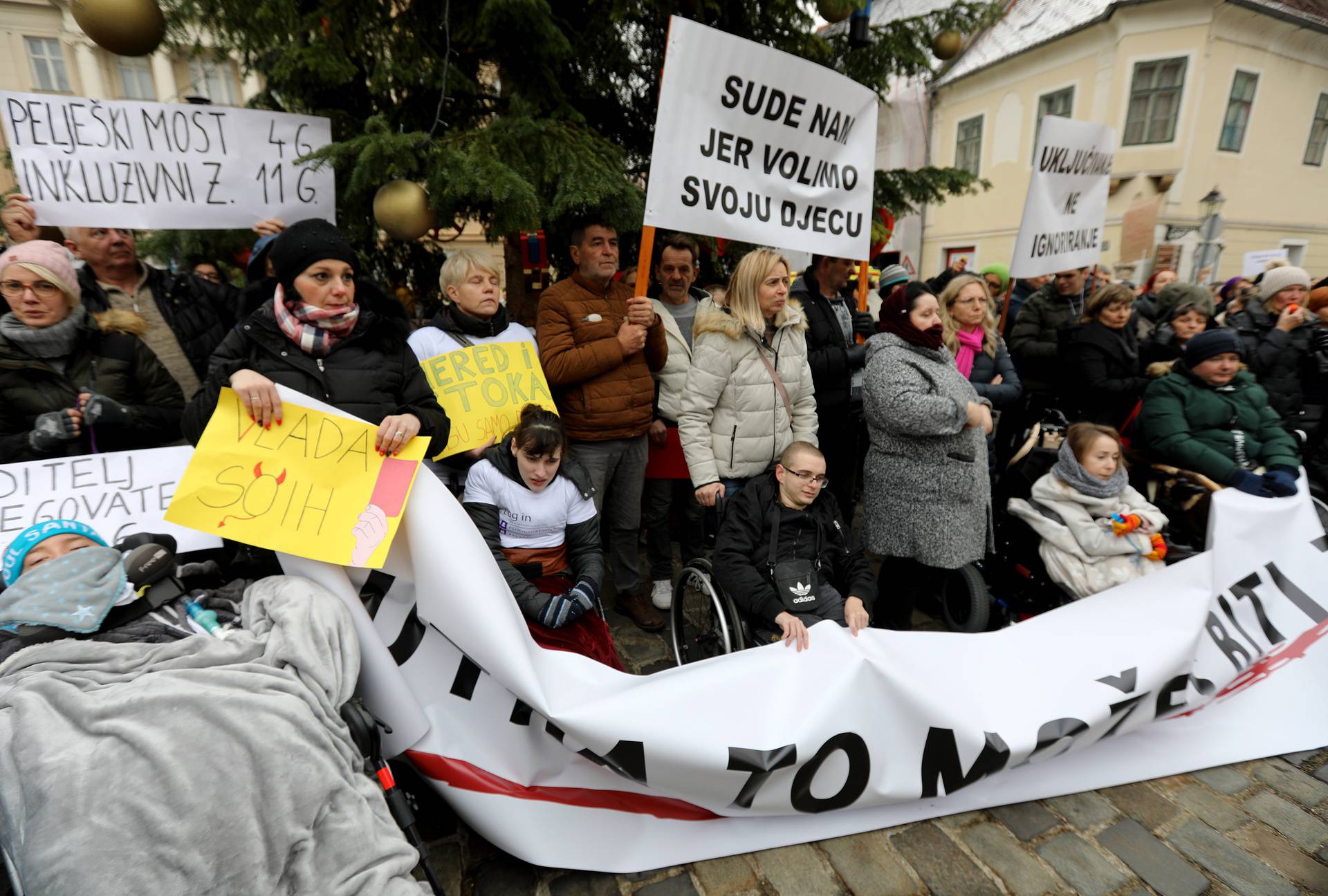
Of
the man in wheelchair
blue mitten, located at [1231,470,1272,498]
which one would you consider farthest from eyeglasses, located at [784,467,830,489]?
blue mitten, located at [1231,470,1272,498]

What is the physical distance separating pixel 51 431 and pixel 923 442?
3.36 m

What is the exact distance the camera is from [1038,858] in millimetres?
2178

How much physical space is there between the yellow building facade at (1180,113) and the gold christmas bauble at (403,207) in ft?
57.0

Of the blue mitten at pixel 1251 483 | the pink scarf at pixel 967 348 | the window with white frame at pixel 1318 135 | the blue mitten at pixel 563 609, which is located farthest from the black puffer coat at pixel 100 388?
the window with white frame at pixel 1318 135

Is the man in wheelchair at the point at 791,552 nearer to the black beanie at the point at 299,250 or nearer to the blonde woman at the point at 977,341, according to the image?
the blonde woman at the point at 977,341

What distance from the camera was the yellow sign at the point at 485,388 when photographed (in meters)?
2.89

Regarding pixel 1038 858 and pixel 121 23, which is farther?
pixel 121 23

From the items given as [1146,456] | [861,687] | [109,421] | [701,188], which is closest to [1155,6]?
[1146,456]

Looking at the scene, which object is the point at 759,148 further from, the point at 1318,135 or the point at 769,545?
the point at 1318,135

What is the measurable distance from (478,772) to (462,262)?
210cm

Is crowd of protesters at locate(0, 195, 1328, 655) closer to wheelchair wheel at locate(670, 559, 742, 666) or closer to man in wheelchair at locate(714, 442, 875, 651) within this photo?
man in wheelchair at locate(714, 442, 875, 651)

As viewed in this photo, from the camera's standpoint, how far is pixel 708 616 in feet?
10.3

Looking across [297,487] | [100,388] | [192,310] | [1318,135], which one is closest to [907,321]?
[297,487]

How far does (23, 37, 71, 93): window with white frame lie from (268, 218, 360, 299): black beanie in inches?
1034
